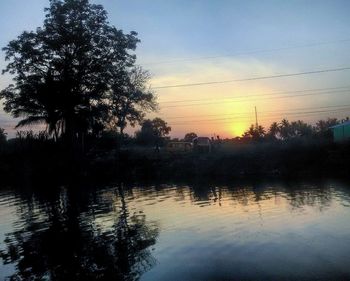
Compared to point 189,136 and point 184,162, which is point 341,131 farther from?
point 189,136

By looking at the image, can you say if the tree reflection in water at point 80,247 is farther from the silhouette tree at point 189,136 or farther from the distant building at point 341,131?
the silhouette tree at point 189,136

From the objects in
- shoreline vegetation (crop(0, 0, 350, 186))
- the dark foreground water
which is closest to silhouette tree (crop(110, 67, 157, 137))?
shoreline vegetation (crop(0, 0, 350, 186))

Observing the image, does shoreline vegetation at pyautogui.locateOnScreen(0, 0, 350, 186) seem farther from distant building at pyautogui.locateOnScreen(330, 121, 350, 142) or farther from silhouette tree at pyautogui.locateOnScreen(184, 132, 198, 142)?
silhouette tree at pyautogui.locateOnScreen(184, 132, 198, 142)

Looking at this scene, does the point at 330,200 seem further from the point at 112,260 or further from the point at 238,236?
the point at 112,260

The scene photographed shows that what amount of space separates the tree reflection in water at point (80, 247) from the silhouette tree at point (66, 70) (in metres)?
29.9

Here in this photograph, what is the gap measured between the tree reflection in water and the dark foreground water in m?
0.04

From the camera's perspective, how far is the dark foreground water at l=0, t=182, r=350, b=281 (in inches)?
570

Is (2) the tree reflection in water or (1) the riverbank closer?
(2) the tree reflection in water

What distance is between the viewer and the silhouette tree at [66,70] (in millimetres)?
57531

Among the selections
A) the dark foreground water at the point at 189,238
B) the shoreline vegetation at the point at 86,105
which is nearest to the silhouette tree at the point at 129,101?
the shoreline vegetation at the point at 86,105

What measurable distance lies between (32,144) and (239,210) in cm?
4923

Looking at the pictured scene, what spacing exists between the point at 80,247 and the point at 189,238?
4.66m

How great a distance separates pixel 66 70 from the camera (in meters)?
58.1

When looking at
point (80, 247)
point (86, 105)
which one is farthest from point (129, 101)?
point (80, 247)
